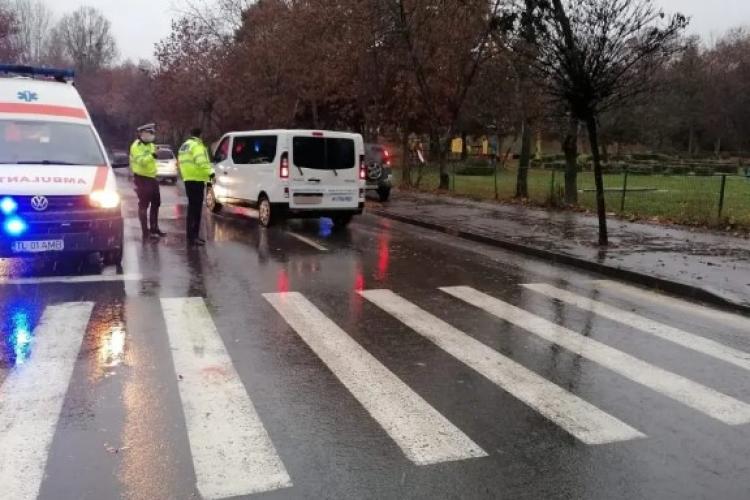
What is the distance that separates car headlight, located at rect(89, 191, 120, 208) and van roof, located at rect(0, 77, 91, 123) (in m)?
1.73

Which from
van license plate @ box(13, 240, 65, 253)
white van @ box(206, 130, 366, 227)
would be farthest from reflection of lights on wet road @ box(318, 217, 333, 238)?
van license plate @ box(13, 240, 65, 253)

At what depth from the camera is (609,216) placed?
16.8 m

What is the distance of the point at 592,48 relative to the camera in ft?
37.3

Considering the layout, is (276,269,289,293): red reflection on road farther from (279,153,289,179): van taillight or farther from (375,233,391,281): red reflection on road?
(279,153,289,179): van taillight

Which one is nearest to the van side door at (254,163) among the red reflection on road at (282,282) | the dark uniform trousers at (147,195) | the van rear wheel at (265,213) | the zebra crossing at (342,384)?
the van rear wheel at (265,213)

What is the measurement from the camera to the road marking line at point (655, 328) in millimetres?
6270

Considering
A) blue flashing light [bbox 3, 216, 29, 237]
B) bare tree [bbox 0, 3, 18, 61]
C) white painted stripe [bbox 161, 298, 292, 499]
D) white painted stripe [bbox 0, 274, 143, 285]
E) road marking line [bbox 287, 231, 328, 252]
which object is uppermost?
bare tree [bbox 0, 3, 18, 61]

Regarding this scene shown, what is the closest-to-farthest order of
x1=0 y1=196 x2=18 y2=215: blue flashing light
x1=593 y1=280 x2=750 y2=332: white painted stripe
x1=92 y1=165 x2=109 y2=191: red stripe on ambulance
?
x1=593 y1=280 x2=750 y2=332: white painted stripe < x1=0 y1=196 x2=18 y2=215: blue flashing light < x1=92 y1=165 x2=109 y2=191: red stripe on ambulance

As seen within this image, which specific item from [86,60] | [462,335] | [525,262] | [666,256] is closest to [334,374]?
[462,335]

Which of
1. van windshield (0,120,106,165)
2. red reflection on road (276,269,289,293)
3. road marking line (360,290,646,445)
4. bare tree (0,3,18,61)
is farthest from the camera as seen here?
bare tree (0,3,18,61)

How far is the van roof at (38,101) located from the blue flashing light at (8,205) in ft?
5.82

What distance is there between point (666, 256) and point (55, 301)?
8.84 metres

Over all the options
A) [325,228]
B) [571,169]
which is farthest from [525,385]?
[571,169]

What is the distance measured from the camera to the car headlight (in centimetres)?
885
